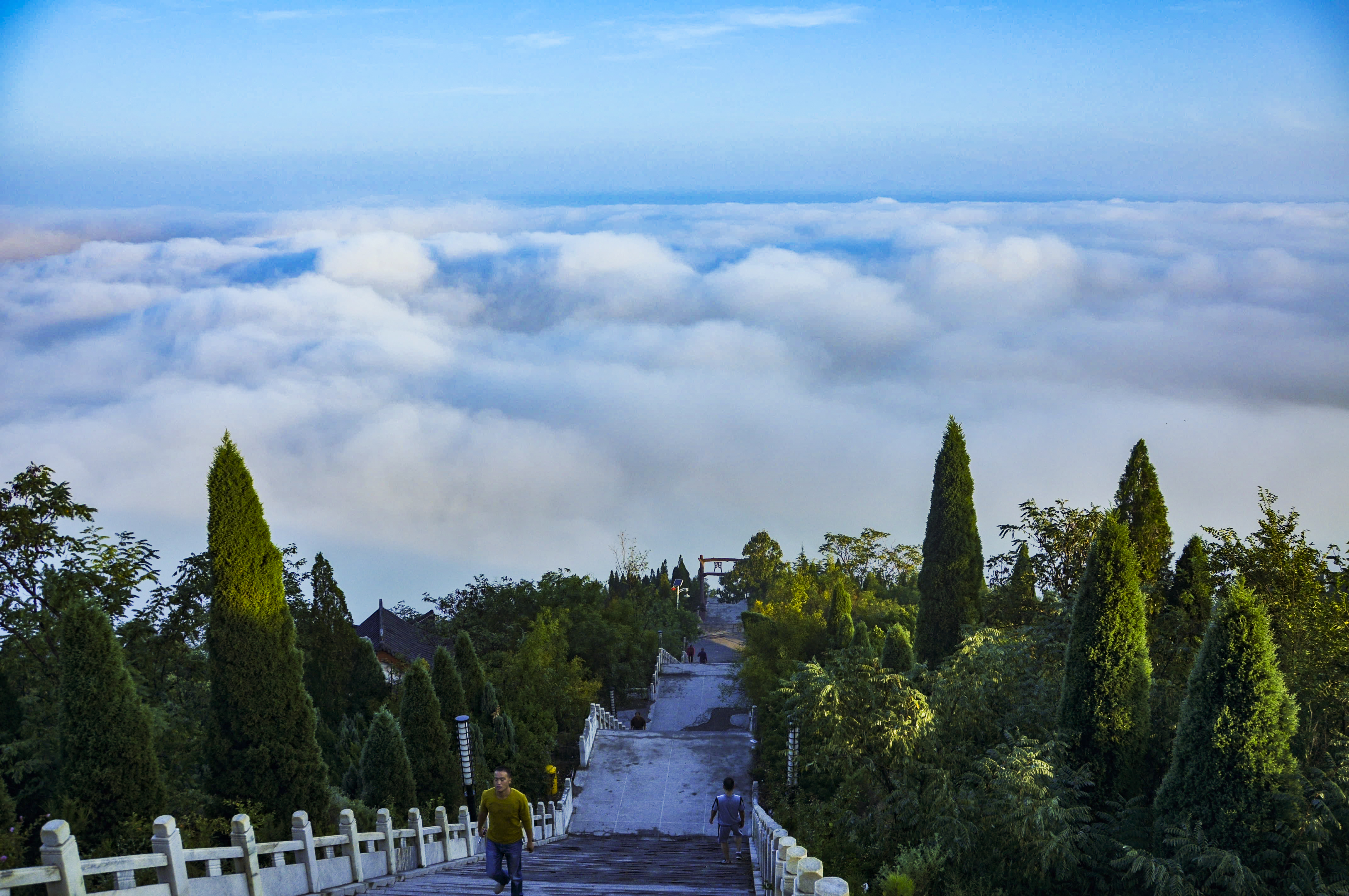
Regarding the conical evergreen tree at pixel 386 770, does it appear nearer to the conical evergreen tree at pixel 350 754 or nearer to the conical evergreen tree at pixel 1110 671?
the conical evergreen tree at pixel 350 754

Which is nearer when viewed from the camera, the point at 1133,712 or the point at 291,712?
the point at 1133,712

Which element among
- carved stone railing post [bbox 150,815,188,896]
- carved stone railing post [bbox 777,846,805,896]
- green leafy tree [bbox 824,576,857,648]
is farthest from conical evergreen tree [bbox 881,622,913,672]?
carved stone railing post [bbox 150,815,188,896]

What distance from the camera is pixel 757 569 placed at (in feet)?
210

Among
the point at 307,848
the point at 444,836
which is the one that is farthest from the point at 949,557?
the point at 307,848

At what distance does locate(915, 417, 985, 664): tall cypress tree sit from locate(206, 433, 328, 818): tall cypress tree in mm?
15932

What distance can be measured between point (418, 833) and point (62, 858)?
602cm

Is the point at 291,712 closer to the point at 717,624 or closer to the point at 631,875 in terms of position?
the point at 631,875

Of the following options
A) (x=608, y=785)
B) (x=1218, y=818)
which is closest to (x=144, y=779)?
(x=1218, y=818)

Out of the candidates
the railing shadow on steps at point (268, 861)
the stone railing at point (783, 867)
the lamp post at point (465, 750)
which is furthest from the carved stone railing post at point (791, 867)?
the lamp post at point (465, 750)

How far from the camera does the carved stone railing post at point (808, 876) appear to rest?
773 centimetres

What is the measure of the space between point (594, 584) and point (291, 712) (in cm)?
2521

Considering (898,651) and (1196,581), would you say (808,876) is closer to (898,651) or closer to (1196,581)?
(1196,581)

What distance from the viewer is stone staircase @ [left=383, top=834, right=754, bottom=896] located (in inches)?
463

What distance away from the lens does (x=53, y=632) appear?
1530 cm
